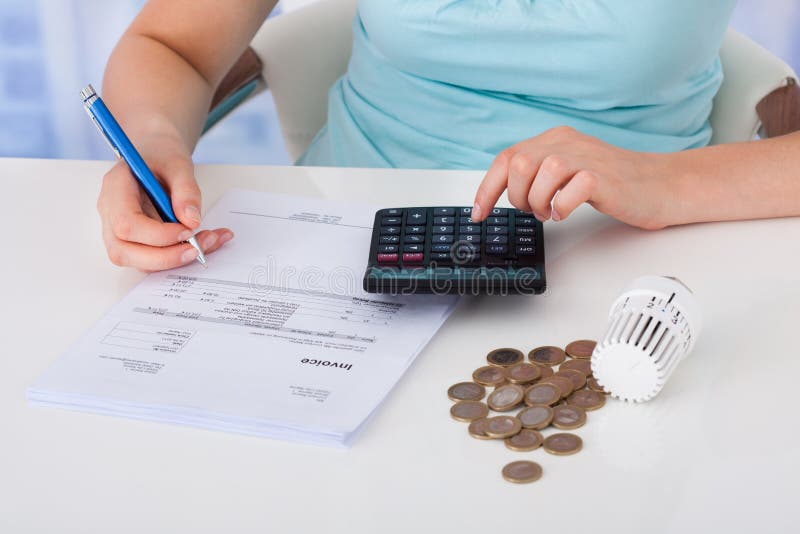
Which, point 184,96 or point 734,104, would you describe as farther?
point 734,104

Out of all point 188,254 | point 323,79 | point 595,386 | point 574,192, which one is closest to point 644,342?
point 595,386

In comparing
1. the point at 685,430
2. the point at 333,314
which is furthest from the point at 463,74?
the point at 685,430

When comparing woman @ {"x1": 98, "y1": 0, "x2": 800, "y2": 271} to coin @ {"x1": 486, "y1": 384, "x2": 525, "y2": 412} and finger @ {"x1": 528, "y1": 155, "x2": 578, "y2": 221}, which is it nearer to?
finger @ {"x1": 528, "y1": 155, "x2": 578, "y2": 221}

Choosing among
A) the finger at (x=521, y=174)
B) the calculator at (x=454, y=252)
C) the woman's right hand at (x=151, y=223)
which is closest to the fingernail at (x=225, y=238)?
the woman's right hand at (x=151, y=223)

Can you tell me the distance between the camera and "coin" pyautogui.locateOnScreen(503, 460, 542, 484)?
0.48 metres

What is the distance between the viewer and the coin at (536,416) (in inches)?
20.8

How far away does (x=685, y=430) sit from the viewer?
0.52m

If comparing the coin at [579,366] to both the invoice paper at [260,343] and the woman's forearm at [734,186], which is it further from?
the woman's forearm at [734,186]

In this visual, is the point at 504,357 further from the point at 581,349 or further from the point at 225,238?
the point at 225,238

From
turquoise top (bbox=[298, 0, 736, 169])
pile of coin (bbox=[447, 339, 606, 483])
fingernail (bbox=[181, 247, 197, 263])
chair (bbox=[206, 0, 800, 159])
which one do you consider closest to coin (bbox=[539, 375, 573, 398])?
pile of coin (bbox=[447, 339, 606, 483])

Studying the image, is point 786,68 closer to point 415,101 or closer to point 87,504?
point 415,101

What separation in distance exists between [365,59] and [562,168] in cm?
40

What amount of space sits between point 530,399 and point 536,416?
2cm

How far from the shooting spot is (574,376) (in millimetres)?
562
